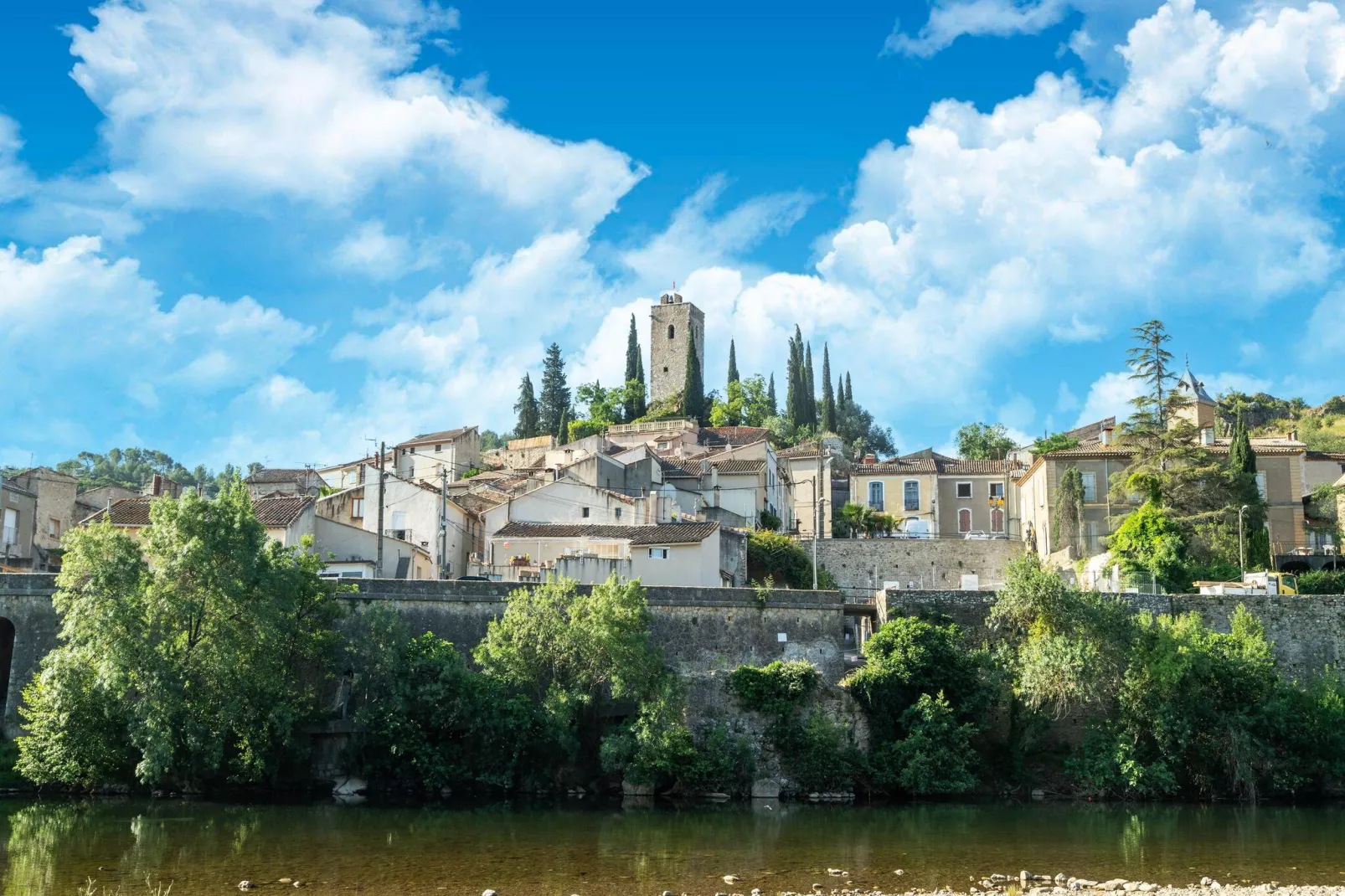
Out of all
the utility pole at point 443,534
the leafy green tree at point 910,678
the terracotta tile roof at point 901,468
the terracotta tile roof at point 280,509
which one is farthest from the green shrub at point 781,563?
the terracotta tile roof at point 280,509

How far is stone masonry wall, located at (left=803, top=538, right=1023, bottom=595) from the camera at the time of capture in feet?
169

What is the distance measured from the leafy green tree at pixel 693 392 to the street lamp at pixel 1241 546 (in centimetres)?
4836

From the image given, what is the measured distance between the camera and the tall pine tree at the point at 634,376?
94000mm

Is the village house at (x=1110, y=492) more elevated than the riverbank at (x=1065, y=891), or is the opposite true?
the village house at (x=1110, y=492)

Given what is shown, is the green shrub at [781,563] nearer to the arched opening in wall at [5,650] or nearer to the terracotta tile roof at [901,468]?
the terracotta tile roof at [901,468]

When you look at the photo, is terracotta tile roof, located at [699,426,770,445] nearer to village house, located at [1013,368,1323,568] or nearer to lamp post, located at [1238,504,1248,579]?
village house, located at [1013,368,1323,568]

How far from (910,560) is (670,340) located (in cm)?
5633

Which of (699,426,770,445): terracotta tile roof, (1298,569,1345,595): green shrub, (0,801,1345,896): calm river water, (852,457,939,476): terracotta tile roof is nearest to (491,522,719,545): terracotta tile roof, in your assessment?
(0,801,1345,896): calm river water

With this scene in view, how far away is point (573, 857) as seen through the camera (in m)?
23.0

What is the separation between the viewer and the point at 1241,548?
1725 inches

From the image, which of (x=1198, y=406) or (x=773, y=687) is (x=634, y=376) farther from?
(x=773, y=687)

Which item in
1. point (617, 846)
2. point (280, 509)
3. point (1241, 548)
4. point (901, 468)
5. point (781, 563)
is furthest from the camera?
point (901, 468)

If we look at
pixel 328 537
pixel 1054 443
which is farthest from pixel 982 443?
pixel 328 537

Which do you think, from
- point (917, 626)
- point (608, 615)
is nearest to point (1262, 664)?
point (917, 626)
